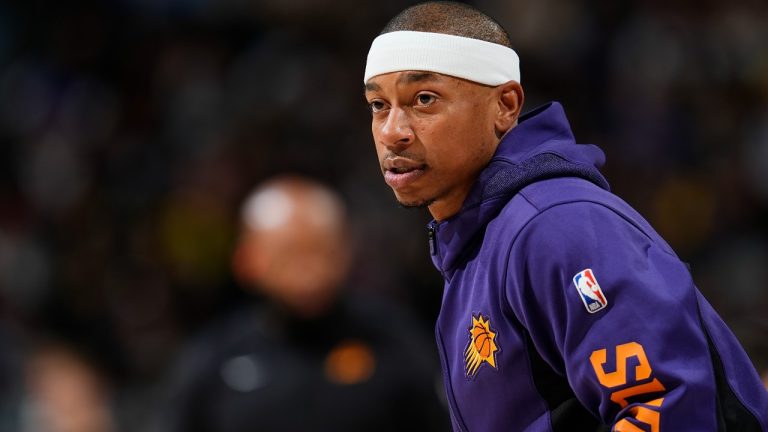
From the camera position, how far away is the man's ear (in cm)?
352

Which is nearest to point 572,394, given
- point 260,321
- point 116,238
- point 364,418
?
point 364,418

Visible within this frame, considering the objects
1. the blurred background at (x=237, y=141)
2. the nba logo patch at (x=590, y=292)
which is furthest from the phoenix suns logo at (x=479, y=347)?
the blurred background at (x=237, y=141)

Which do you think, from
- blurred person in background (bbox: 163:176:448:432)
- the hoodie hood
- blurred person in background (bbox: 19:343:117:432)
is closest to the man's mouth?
the hoodie hood

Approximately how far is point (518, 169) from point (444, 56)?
14.0 inches

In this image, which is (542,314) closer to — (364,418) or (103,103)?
(364,418)

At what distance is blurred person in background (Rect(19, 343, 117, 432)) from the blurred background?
14.1 inches

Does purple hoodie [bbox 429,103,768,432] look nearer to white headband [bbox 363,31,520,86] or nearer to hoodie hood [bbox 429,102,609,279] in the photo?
hoodie hood [bbox 429,102,609,279]

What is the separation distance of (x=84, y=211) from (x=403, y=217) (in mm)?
2502

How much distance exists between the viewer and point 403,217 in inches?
388

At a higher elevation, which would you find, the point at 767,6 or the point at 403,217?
the point at 767,6

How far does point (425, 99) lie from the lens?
11.2 ft

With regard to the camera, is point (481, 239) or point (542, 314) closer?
point (542, 314)

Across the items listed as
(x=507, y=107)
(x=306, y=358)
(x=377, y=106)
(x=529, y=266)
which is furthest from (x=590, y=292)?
Answer: (x=306, y=358)

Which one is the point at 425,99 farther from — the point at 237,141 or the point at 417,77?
the point at 237,141
